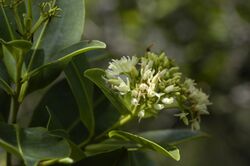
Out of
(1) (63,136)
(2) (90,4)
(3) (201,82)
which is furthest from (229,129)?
(1) (63,136)

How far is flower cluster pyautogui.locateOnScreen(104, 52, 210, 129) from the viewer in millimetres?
1792

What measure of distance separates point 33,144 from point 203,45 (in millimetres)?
3546

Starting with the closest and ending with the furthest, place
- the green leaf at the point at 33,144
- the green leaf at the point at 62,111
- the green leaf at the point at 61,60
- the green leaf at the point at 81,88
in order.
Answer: the green leaf at the point at 33,144 < the green leaf at the point at 61,60 < the green leaf at the point at 81,88 < the green leaf at the point at 62,111

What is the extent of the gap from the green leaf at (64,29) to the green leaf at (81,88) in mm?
71

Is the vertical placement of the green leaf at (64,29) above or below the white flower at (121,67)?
above

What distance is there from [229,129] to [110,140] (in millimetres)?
3392

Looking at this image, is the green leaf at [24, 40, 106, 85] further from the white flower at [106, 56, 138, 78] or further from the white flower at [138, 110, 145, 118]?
the white flower at [138, 110, 145, 118]

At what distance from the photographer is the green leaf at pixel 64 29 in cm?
192

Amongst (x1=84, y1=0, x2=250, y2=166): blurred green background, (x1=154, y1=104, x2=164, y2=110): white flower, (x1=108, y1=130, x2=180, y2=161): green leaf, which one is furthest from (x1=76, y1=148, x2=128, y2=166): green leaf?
(x1=84, y1=0, x2=250, y2=166): blurred green background

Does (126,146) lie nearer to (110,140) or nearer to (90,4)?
(110,140)

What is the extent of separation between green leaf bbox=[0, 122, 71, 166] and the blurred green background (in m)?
2.92

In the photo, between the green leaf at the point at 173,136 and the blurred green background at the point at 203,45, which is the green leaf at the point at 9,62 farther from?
the blurred green background at the point at 203,45

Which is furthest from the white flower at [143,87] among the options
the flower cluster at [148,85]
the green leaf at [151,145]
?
the green leaf at [151,145]

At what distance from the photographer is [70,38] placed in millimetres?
1925
